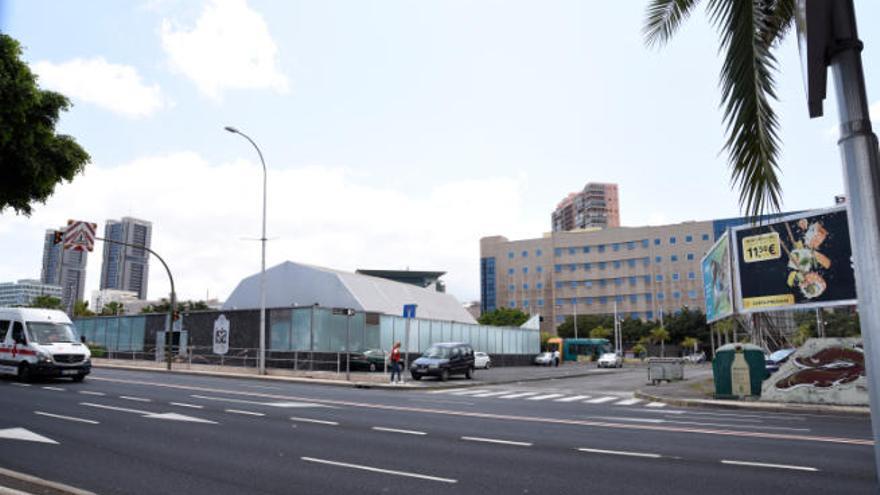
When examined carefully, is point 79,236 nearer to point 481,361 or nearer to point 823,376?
point 481,361

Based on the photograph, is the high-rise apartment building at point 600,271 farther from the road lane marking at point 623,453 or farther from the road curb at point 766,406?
the road lane marking at point 623,453

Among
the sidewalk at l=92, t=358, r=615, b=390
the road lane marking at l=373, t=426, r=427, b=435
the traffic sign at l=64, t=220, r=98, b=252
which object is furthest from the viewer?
the traffic sign at l=64, t=220, r=98, b=252

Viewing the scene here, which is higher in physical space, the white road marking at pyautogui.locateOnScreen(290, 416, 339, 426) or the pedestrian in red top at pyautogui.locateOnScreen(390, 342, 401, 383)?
the pedestrian in red top at pyautogui.locateOnScreen(390, 342, 401, 383)

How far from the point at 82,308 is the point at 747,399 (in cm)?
9475

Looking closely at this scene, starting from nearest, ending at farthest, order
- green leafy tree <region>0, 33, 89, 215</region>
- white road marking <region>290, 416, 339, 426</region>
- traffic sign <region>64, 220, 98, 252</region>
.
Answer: white road marking <region>290, 416, 339, 426</region> < green leafy tree <region>0, 33, 89, 215</region> < traffic sign <region>64, 220, 98, 252</region>

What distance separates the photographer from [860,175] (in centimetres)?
262

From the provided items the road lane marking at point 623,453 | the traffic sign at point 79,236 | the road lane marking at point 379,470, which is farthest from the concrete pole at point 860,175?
the traffic sign at point 79,236

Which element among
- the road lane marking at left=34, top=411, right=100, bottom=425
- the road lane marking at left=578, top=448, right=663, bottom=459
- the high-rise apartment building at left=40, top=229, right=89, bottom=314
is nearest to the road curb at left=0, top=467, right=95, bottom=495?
the road lane marking at left=34, top=411, right=100, bottom=425

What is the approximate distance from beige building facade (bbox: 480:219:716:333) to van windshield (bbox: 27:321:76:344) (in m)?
113

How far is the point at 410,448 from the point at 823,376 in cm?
1568

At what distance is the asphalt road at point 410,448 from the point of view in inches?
284

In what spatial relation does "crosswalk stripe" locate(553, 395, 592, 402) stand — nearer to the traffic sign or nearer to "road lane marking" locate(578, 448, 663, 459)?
"road lane marking" locate(578, 448, 663, 459)

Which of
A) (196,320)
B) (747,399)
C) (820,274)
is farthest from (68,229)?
(820,274)

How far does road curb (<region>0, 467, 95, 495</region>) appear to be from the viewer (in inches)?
239
